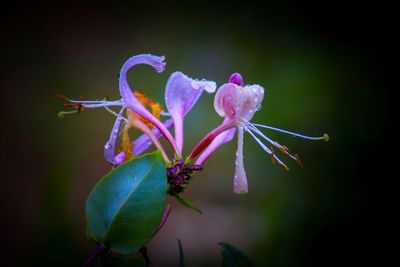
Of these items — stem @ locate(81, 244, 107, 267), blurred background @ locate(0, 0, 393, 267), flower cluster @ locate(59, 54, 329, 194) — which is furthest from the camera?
blurred background @ locate(0, 0, 393, 267)

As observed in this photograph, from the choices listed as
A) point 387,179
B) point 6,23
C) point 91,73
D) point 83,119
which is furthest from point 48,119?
point 387,179

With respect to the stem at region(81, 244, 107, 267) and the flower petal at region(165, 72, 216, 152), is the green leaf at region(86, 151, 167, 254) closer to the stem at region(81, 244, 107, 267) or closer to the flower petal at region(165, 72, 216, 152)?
the stem at region(81, 244, 107, 267)

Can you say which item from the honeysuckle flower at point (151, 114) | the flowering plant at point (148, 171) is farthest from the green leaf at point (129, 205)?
the honeysuckle flower at point (151, 114)

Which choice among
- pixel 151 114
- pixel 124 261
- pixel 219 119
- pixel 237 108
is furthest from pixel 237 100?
pixel 219 119

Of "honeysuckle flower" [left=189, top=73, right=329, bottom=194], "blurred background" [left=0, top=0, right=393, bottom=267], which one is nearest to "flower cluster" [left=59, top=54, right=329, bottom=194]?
"honeysuckle flower" [left=189, top=73, right=329, bottom=194]

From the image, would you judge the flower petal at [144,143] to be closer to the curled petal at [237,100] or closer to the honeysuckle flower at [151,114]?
the honeysuckle flower at [151,114]

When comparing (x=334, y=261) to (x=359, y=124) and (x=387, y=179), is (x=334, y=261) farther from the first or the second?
(x=359, y=124)

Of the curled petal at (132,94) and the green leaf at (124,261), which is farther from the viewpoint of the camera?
the curled petal at (132,94)

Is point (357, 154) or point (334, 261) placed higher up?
point (357, 154)

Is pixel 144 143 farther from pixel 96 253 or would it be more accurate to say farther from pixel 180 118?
pixel 96 253
